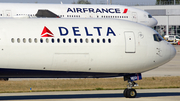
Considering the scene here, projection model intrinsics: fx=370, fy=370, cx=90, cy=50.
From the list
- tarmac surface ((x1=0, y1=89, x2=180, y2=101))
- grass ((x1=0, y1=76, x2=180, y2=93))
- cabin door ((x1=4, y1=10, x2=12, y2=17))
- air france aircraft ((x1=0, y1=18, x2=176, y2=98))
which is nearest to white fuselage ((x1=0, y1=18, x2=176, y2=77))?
air france aircraft ((x1=0, y1=18, x2=176, y2=98))

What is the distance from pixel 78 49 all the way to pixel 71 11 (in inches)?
1523

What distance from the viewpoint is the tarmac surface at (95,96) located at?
2141cm

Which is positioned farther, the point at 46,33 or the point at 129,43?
the point at 129,43

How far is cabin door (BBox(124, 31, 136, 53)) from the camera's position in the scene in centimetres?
2138

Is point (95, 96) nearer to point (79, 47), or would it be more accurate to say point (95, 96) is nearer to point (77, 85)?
point (79, 47)

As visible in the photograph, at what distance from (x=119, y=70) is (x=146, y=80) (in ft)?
31.9

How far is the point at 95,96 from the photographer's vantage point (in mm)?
22828

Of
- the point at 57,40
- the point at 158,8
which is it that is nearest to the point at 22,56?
the point at 57,40

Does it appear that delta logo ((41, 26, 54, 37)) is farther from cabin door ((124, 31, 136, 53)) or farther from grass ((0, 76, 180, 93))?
grass ((0, 76, 180, 93))

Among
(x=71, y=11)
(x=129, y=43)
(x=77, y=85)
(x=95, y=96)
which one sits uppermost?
(x=129, y=43)

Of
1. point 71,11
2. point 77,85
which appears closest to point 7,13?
point 71,11

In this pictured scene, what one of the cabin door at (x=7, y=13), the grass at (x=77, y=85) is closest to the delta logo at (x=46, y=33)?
the grass at (x=77, y=85)

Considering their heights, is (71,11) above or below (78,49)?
below

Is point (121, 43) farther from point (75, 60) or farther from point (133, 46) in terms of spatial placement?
point (75, 60)
